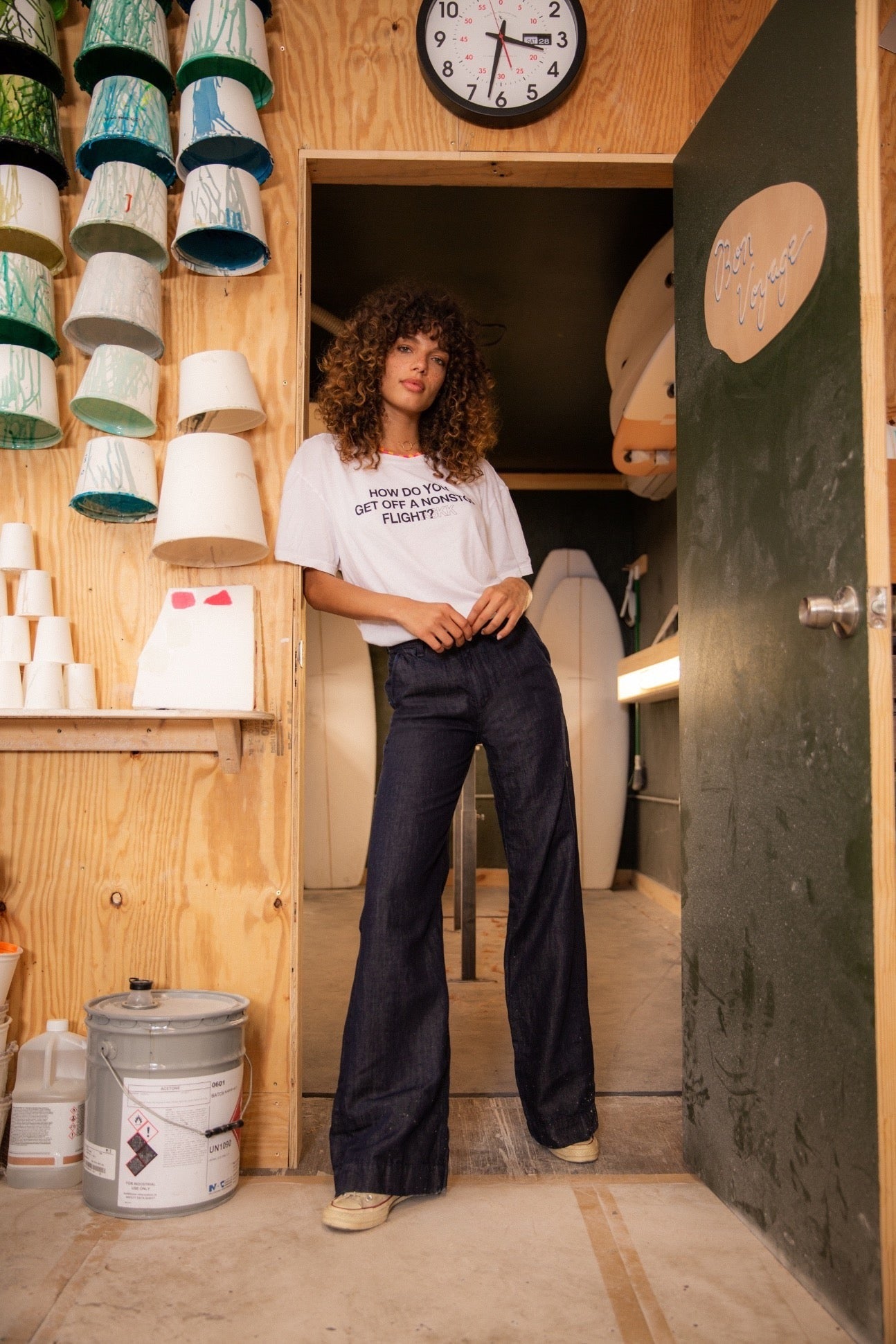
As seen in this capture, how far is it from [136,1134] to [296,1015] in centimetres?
37

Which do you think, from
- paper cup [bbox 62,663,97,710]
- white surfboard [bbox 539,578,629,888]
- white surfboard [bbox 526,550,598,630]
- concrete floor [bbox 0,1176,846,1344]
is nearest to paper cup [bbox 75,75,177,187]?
paper cup [bbox 62,663,97,710]

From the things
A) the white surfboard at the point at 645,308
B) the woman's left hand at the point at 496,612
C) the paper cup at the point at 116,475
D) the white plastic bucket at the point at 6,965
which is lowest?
the white plastic bucket at the point at 6,965

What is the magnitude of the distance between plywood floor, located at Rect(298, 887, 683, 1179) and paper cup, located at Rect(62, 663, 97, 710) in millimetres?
949

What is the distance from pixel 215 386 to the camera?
1884mm

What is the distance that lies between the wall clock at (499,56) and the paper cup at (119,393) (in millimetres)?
564

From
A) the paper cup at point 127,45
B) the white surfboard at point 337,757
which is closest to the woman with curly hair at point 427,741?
the paper cup at point 127,45

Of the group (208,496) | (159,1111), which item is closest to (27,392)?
(208,496)

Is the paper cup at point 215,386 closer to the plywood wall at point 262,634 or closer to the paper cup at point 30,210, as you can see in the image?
the plywood wall at point 262,634

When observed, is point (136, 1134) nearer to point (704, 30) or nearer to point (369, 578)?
point (369, 578)

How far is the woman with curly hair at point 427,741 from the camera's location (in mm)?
1725

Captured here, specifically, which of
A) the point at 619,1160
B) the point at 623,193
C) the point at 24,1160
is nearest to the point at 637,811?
the point at 623,193

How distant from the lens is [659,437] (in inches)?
164

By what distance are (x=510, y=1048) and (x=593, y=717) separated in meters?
3.11

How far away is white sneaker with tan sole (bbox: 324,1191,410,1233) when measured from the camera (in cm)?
160
